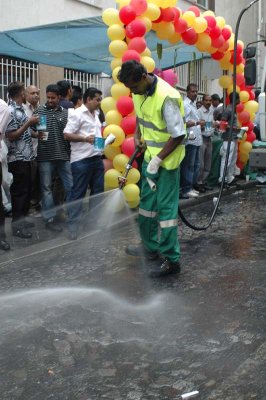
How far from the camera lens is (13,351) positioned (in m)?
3.87

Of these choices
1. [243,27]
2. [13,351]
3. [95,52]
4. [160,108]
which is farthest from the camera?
[243,27]

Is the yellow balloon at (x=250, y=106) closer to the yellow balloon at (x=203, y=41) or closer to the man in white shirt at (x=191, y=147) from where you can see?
the man in white shirt at (x=191, y=147)

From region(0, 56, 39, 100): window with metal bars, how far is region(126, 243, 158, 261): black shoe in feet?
19.2

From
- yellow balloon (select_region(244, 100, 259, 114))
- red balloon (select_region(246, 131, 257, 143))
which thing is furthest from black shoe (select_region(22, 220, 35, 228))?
red balloon (select_region(246, 131, 257, 143))

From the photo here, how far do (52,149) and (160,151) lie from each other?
2480 mm

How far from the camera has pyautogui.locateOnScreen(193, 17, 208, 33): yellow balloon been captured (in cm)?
951

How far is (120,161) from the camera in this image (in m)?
8.32

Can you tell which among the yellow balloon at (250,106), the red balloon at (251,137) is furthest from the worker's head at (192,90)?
the red balloon at (251,137)

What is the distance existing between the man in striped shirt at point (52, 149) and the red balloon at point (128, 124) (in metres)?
0.95

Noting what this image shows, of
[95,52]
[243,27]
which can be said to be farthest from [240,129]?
[243,27]

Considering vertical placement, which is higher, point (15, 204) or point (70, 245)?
point (15, 204)

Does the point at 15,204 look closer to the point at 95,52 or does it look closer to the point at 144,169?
the point at 144,169

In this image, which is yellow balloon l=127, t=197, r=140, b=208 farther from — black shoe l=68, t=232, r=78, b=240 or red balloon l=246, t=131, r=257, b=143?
red balloon l=246, t=131, r=257, b=143

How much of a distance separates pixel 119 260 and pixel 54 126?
221 centimetres
